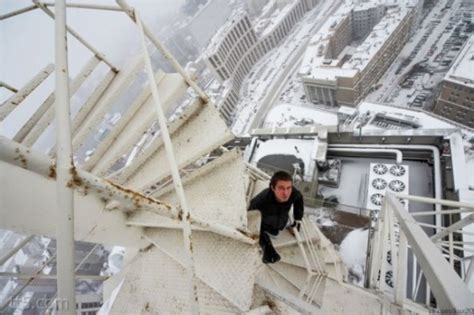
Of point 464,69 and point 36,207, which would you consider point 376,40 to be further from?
point 36,207

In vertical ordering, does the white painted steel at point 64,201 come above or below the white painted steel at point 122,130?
below

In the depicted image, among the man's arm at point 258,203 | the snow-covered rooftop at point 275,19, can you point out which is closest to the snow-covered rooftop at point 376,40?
the snow-covered rooftop at point 275,19

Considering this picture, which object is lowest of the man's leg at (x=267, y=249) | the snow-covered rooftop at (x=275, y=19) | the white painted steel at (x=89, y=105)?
the man's leg at (x=267, y=249)

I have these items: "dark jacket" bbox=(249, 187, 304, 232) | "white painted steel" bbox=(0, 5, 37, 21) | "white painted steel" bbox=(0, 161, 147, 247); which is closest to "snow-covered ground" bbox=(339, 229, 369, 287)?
"dark jacket" bbox=(249, 187, 304, 232)

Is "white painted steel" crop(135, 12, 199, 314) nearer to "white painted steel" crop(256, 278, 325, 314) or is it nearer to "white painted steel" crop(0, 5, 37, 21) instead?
"white painted steel" crop(256, 278, 325, 314)

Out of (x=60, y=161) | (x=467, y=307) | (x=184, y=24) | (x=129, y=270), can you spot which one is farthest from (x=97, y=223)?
(x=184, y=24)

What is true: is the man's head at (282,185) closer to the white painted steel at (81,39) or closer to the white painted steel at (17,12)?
the white painted steel at (81,39)

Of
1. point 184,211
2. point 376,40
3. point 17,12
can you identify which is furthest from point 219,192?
point 376,40
